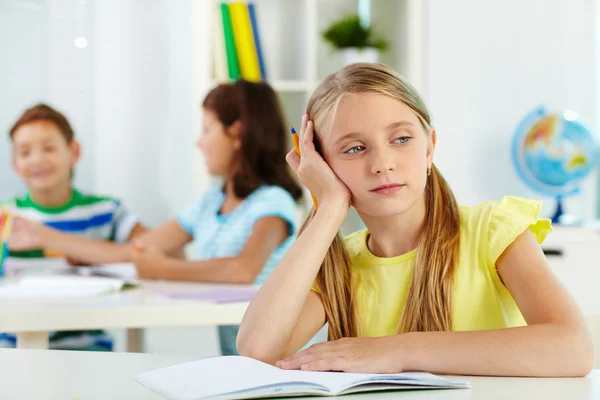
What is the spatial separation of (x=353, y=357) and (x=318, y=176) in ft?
1.28

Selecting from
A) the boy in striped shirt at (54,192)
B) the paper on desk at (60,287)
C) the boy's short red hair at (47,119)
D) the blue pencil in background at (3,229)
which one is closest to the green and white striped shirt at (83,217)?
the boy in striped shirt at (54,192)

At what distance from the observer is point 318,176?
1.25 meters

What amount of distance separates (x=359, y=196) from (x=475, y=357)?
350 millimetres

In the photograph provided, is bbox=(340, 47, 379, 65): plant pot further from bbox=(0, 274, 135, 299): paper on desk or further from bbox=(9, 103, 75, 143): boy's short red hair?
bbox=(0, 274, 135, 299): paper on desk

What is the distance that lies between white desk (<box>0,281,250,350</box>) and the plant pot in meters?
1.52

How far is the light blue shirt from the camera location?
2.17m

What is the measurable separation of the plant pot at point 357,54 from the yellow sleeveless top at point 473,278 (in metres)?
1.71

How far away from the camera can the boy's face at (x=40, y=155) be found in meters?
2.75

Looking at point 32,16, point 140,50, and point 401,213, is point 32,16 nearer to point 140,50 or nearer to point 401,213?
point 140,50

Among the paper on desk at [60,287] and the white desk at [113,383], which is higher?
the paper on desk at [60,287]

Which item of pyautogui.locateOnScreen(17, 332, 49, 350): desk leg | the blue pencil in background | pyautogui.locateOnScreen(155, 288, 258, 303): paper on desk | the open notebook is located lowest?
pyautogui.locateOnScreen(17, 332, 49, 350): desk leg

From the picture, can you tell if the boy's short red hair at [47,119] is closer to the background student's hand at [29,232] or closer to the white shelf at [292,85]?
the background student's hand at [29,232]

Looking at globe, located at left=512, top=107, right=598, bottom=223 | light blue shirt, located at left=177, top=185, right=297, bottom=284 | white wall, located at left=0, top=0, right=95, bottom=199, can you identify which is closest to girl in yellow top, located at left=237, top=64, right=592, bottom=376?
light blue shirt, located at left=177, top=185, right=297, bottom=284

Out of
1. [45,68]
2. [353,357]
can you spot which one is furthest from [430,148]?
[45,68]
